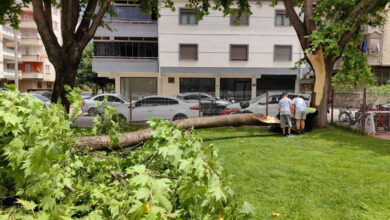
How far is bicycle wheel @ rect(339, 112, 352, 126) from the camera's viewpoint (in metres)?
12.9

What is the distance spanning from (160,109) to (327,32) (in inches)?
296

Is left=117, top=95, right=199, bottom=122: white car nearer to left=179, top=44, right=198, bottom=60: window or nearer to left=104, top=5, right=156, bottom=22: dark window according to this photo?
left=179, top=44, right=198, bottom=60: window

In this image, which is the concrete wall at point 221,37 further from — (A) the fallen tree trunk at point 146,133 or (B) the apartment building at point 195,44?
(A) the fallen tree trunk at point 146,133

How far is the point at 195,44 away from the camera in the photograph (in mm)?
25406

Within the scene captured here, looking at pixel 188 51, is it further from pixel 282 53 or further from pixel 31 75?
pixel 31 75

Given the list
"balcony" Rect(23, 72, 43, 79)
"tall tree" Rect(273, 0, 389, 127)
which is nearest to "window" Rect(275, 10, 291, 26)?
"tall tree" Rect(273, 0, 389, 127)

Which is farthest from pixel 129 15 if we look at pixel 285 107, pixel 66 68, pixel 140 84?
pixel 285 107

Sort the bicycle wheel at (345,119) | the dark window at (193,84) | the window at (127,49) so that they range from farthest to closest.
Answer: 1. the dark window at (193,84)
2. the window at (127,49)
3. the bicycle wheel at (345,119)

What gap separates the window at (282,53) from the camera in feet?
84.3

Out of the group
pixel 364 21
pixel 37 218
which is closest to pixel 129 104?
pixel 364 21

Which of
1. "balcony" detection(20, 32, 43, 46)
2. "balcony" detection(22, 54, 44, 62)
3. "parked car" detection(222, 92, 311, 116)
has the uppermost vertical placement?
"balcony" detection(20, 32, 43, 46)

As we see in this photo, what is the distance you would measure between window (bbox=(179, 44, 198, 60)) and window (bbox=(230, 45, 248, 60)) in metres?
2.99

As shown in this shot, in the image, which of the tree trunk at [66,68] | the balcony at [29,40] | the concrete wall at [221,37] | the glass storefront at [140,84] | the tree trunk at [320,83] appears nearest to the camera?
the tree trunk at [66,68]

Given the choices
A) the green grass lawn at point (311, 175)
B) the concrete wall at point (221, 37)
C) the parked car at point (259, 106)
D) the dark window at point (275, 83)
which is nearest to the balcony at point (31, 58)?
the concrete wall at point (221, 37)
